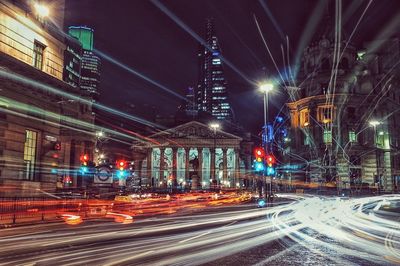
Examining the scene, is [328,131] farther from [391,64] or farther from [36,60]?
[36,60]

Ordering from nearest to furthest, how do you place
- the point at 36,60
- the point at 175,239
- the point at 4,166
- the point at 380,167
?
the point at 175,239
the point at 4,166
the point at 36,60
the point at 380,167

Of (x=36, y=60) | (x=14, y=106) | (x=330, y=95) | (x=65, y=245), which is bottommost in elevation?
(x=65, y=245)

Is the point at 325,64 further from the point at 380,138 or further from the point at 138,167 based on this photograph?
the point at 138,167

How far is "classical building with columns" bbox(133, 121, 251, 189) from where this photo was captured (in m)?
111

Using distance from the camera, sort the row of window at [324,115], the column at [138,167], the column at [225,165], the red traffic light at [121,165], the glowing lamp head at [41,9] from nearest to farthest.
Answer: the red traffic light at [121,165], the glowing lamp head at [41,9], the row of window at [324,115], the column at [138,167], the column at [225,165]

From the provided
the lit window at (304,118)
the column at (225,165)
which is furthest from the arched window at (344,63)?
the column at (225,165)

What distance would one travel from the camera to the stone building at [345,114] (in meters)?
69.2

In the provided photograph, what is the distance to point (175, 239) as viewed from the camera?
12.4m

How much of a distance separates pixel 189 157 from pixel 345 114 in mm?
54741

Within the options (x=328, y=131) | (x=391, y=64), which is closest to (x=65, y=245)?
(x=328, y=131)

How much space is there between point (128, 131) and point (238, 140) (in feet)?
128

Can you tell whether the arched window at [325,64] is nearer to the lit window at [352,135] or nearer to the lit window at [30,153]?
the lit window at [352,135]

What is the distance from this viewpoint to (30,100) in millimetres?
20234

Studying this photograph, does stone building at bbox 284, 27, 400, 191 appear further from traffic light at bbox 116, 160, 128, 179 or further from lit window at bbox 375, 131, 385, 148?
traffic light at bbox 116, 160, 128, 179
